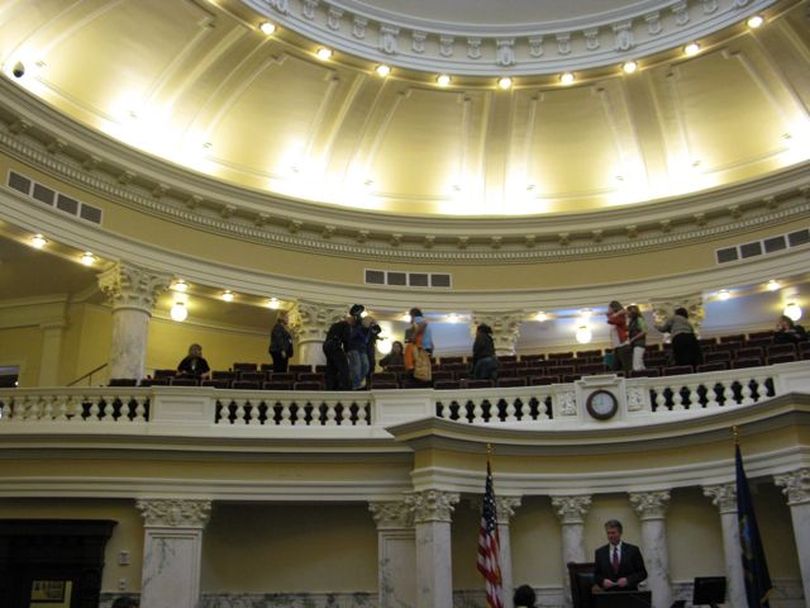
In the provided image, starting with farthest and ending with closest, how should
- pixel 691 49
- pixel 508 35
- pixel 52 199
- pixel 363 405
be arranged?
1. pixel 508 35
2. pixel 691 49
3. pixel 52 199
4. pixel 363 405

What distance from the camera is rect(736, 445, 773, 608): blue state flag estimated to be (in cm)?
975

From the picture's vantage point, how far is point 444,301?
21000 mm

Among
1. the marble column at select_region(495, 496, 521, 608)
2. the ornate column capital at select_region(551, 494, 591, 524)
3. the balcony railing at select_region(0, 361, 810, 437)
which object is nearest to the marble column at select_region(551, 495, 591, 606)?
the ornate column capital at select_region(551, 494, 591, 524)

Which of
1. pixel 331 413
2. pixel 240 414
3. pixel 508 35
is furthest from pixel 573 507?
pixel 508 35

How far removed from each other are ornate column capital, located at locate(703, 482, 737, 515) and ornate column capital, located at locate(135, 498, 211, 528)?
6612 millimetres

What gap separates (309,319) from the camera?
19781 mm

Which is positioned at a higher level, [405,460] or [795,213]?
[795,213]

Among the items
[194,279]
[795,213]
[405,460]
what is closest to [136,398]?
[405,460]

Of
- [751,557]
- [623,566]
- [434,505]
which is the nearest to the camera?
[623,566]

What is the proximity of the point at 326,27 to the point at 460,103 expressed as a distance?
151 inches

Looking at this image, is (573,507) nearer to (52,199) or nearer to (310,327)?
(310,327)

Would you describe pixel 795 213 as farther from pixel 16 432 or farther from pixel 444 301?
pixel 16 432

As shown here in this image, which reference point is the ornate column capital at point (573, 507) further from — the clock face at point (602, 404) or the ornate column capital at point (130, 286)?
the ornate column capital at point (130, 286)

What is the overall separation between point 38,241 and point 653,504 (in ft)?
38.0
